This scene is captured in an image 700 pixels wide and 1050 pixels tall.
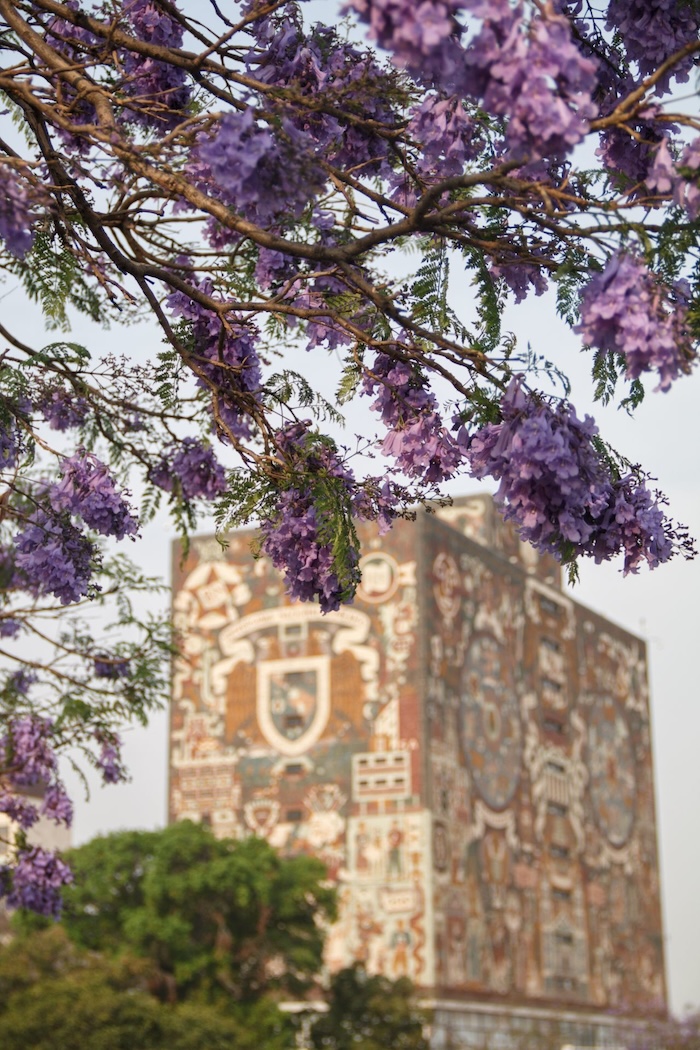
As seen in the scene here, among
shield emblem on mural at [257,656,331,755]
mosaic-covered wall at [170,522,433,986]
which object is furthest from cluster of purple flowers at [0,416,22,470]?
shield emblem on mural at [257,656,331,755]

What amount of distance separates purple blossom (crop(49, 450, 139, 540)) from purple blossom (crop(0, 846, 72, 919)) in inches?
147

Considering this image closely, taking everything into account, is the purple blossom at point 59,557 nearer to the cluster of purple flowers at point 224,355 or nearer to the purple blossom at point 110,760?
the cluster of purple flowers at point 224,355

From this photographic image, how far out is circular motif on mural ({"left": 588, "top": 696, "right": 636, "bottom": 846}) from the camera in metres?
41.4

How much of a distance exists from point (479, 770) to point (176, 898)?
9.12m

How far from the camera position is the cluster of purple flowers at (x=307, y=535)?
4.59m

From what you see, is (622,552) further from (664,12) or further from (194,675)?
(194,675)

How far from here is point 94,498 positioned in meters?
5.72

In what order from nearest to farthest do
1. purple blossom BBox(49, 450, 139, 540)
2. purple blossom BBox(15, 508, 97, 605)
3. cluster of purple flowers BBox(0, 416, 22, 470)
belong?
cluster of purple flowers BBox(0, 416, 22, 470)
purple blossom BBox(15, 508, 97, 605)
purple blossom BBox(49, 450, 139, 540)

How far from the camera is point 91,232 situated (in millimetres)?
4785

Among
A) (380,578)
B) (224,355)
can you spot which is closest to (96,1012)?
(380,578)

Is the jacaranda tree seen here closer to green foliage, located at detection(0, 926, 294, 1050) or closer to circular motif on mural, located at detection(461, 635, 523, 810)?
green foliage, located at detection(0, 926, 294, 1050)

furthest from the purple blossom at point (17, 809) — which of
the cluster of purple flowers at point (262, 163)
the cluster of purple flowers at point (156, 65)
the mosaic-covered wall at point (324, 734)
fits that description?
the mosaic-covered wall at point (324, 734)

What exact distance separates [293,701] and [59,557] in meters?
29.8

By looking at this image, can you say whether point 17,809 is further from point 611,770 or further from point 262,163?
point 611,770
